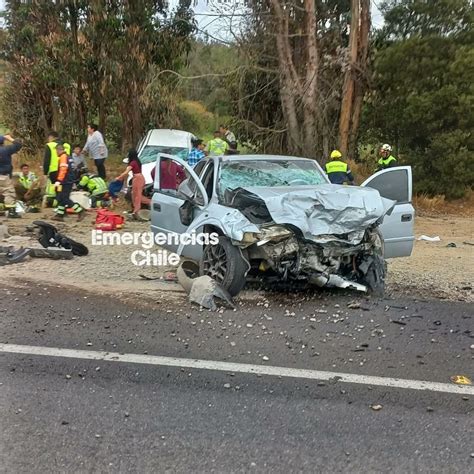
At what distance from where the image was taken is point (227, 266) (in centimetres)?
611

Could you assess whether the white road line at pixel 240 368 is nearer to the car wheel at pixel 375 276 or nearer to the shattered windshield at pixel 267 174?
the car wheel at pixel 375 276

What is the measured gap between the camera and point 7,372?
433cm

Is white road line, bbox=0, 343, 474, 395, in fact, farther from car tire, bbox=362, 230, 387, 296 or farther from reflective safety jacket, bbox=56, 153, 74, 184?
reflective safety jacket, bbox=56, 153, 74, 184

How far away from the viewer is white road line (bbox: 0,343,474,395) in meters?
4.20

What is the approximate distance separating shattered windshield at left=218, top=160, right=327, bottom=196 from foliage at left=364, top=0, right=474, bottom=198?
365 inches

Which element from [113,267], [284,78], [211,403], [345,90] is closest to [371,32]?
[345,90]

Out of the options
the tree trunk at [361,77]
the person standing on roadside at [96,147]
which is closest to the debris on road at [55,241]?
the person standing on roadside at [96,147]

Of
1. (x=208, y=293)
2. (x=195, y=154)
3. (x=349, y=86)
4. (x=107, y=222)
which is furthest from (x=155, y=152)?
(x=208, y=293)

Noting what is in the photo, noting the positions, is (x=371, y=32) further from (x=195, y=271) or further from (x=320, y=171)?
(x=195, y=271)

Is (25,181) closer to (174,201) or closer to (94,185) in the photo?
(94,185)

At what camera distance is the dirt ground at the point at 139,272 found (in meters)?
6.91

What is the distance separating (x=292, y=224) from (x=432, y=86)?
1160cm

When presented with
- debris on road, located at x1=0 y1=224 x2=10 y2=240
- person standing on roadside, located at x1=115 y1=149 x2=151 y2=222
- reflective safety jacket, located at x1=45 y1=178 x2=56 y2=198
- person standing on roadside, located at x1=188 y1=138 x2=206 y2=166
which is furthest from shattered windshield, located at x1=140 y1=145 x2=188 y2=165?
debris on road, located at x1=0 y1=224 x2=10 y2=240

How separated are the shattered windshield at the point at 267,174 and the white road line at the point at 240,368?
2.74 m
